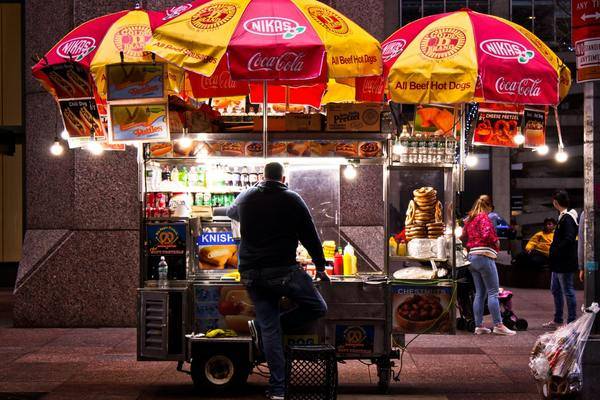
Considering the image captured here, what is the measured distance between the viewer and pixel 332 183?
372 inches

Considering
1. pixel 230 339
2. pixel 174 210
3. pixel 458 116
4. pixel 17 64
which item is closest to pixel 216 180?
pixel 174 210

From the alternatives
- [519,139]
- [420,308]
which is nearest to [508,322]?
[519,139]

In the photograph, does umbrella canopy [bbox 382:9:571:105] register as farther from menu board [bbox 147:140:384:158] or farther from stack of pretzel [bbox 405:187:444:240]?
stack of pretzel [bbox 405:187:444:240]

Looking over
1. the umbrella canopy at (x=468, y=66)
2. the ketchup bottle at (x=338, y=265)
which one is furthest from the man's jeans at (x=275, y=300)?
the umbrella canopy at (x=468, y=66)

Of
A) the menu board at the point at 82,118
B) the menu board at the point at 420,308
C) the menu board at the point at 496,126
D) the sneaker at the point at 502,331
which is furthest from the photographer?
the sneaker at the point at 502,331

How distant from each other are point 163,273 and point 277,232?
1.38m

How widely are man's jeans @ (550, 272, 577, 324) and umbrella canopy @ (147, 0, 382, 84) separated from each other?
6.16m

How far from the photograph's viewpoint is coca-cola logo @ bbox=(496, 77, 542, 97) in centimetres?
846

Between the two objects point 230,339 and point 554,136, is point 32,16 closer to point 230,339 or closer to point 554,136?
point 230,339

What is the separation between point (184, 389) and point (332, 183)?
2.47 m

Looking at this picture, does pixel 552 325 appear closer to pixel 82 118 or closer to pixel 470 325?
pixel 470 325

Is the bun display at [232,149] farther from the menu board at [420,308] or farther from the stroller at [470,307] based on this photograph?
the stroller at [470,307]

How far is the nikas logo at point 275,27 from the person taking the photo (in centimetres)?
809

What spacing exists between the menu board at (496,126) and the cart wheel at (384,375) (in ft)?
8.65
